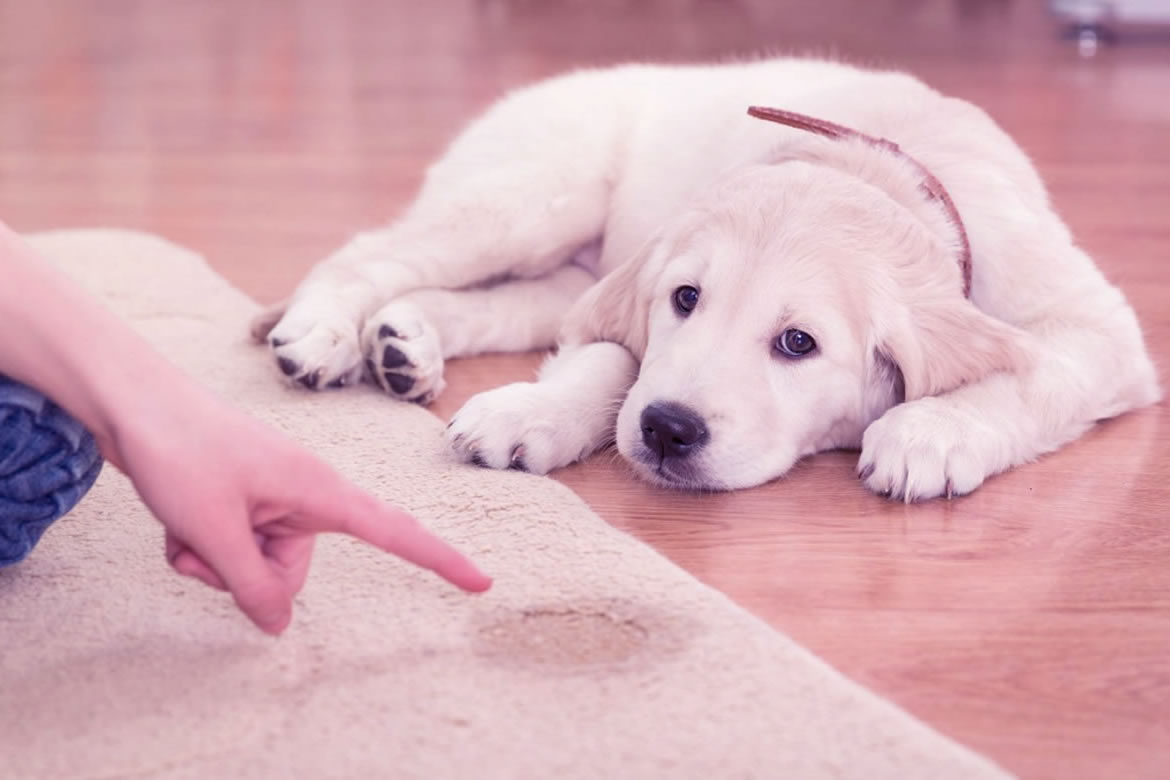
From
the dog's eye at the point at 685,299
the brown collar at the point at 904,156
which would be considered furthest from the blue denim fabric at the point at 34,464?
the brown collar at the point at 904,156

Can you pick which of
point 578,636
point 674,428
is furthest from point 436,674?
point 674,428

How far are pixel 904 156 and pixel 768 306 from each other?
1.31ft

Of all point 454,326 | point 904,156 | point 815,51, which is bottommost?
point 815,51

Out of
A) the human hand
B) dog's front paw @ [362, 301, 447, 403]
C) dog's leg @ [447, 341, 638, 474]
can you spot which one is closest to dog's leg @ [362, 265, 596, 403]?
dog's front paw @ [362, 301, 447, 403]

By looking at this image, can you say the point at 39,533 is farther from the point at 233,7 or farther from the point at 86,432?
the point at 233,7

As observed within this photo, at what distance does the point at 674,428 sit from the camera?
1846 millimetres

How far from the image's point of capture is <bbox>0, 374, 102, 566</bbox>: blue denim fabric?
137cm

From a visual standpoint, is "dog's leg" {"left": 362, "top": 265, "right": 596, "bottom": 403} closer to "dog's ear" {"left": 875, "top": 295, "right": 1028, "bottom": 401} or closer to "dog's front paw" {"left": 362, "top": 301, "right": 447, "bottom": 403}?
"dog's front paw" {"left": 362, "top": 301, "right": 447, "bottom": 403}

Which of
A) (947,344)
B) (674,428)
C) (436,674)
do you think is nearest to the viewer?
(436,674)

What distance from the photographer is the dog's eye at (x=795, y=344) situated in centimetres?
193

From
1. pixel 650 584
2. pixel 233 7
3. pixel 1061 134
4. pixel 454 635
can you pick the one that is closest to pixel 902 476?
pixel 650 584

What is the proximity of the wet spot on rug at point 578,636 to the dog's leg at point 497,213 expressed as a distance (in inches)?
38.5

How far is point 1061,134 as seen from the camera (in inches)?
173

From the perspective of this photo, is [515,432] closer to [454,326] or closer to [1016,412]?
[454,326]
